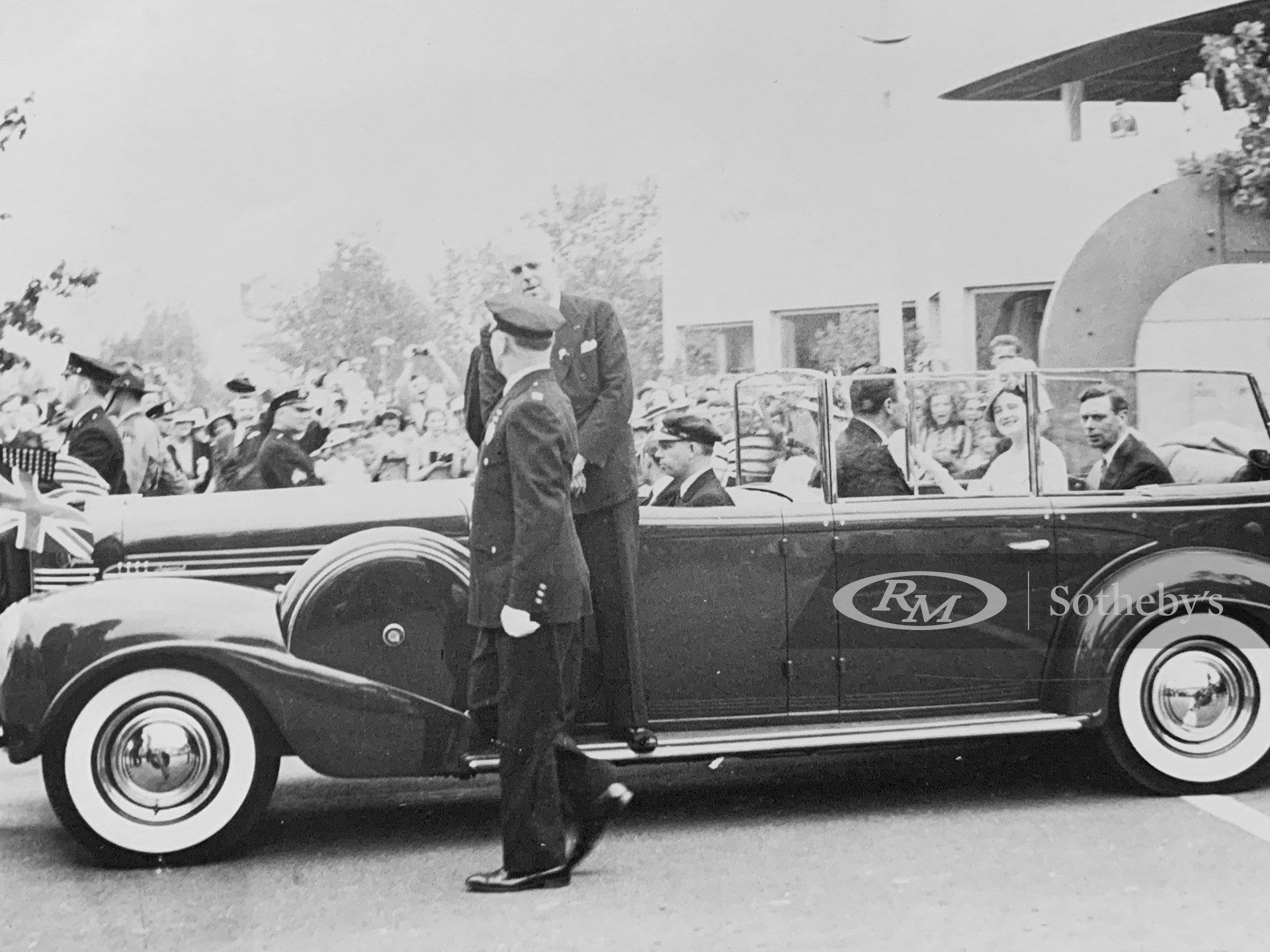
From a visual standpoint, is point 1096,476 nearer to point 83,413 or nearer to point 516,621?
point 516,621

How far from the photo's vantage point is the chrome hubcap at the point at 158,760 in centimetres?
498

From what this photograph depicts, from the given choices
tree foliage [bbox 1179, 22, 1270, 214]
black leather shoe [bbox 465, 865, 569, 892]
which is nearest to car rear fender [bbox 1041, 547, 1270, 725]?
black leather shoe [bbox 465, 865, 569, 892]

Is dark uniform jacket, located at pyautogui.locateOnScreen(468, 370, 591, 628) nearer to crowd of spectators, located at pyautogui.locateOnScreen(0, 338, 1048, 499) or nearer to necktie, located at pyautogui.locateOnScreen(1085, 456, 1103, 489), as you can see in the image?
crowd of spectators, located at pyautogui.locateOnScreen(0, 338, 1048, 499)

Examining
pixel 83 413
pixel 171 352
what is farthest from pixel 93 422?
pixel 171 352

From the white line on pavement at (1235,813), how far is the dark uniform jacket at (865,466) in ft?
5.02

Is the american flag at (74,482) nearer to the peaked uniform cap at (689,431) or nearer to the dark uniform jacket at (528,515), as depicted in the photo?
the dark uniform jacket at (528,515)

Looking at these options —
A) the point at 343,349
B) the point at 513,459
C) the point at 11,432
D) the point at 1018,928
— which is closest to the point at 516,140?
the point at 343,349

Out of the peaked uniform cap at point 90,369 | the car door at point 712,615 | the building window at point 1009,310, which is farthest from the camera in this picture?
the building window at point 1009,310

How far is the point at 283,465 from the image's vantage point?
231 inches

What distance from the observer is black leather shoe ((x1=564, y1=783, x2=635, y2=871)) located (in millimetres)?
4871

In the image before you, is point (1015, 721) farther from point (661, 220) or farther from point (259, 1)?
point (259, 1)

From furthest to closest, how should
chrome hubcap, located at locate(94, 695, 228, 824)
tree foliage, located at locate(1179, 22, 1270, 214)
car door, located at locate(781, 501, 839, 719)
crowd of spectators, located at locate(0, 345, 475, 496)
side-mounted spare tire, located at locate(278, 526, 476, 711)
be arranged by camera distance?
tree foliage, located at locate(1179, 22, 1270, 214), crowd of spectators, located at locate(0, 345, 475, 496), car door, located at locate(781, 501, 839, 719), side-mounted spare tire, located at locate(278, 526, 476, 711), chrome hubcap, located at locate(94, 695, 228, 824)

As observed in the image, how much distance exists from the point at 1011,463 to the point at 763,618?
113cm

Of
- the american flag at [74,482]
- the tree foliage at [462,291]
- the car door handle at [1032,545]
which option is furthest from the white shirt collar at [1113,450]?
the american flag at [74,482]
